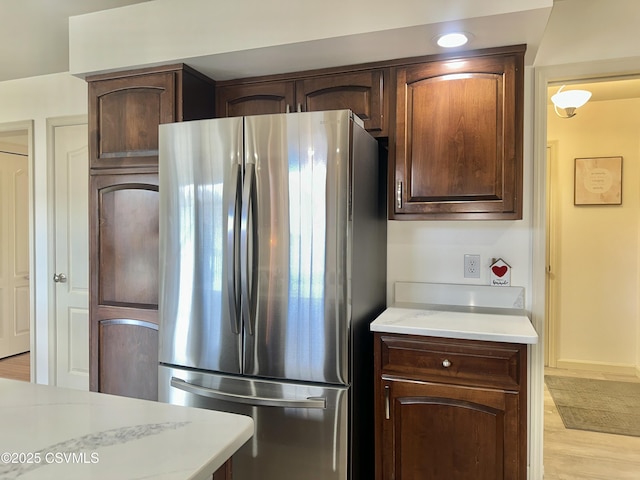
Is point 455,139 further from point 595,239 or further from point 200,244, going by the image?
point 595,239

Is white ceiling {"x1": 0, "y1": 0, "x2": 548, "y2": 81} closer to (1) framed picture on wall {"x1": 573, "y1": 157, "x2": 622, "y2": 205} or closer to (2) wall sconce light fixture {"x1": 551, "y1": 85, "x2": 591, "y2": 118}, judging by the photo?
(2) wall sconce light fixture {"x1": 551, "y1": 85, "x2": 591, "y2": 118}

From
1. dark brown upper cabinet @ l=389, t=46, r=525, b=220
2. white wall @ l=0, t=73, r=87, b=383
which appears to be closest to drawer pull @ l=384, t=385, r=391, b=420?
dark brown upper cabinet @ l=389, t=46, r=525, b=220

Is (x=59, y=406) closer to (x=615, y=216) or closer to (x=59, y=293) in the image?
(x=59, y=293)

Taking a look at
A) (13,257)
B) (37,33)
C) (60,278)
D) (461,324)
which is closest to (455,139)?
(461,324)

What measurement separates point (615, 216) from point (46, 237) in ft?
15.2

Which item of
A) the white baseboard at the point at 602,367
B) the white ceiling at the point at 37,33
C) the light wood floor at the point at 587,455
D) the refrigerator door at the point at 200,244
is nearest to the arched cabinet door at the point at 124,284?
the refrigerator door at the point at 200,244

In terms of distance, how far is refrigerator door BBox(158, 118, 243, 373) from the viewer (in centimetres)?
183

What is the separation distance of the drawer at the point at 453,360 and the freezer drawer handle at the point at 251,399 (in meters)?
0.31

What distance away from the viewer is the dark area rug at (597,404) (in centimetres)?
286

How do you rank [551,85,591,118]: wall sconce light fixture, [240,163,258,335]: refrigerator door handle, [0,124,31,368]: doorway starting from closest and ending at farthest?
[240,163,258,335]: refrigerator door handle, [551,85,591,118]: wall sconce light fixture, [0,124,31,368]: doorway

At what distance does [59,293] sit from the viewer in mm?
3293

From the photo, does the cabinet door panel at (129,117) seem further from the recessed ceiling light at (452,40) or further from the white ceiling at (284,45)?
the recessed ceiling light at (452,40)

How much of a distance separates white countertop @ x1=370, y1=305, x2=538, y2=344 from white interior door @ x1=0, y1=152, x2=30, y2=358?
408 centimetres

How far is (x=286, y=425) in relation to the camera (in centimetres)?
178
